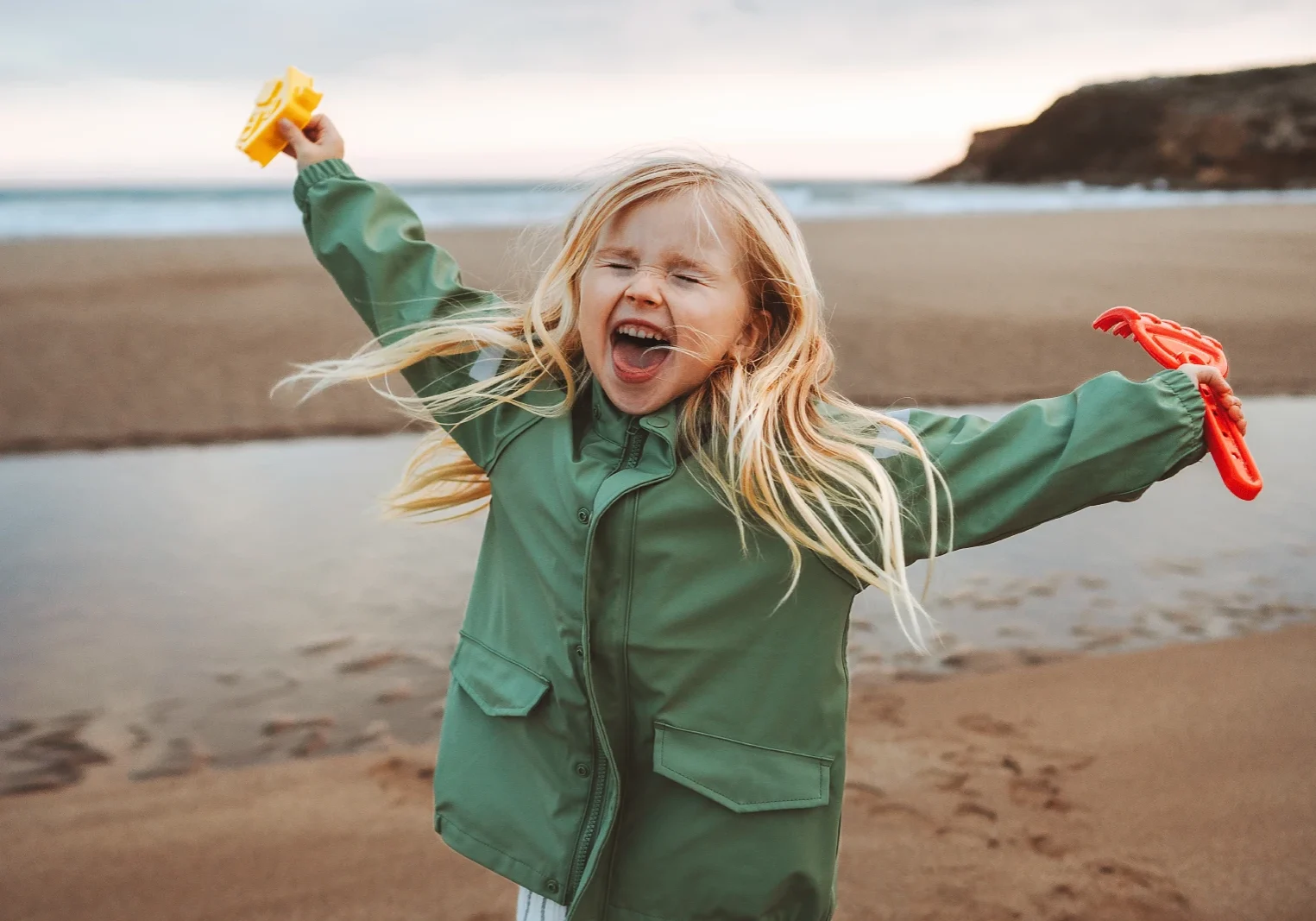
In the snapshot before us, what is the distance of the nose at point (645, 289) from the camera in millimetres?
1617

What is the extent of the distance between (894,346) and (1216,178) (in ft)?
140

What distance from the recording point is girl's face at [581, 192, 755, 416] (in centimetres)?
164

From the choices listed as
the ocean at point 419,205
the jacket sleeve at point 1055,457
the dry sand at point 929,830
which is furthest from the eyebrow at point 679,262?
the ocean at point 419,205

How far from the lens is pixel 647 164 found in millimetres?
1721

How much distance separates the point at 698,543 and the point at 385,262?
0.77 m

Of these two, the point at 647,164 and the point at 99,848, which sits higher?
the point at 647,164

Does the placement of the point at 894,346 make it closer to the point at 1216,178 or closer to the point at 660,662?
the point at 660,662

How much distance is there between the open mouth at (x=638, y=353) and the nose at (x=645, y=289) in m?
0.04

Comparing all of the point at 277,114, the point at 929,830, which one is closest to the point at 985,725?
the point at 929,830

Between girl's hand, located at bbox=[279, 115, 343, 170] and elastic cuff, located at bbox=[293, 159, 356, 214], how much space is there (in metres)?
0.02

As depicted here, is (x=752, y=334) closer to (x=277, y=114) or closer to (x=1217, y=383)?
(x=1217, y=383)

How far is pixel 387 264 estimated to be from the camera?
192cm

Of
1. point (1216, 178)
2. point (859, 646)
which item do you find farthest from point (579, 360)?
point (1216, 178)

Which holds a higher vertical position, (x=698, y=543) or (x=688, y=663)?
(x=698, y=543)
